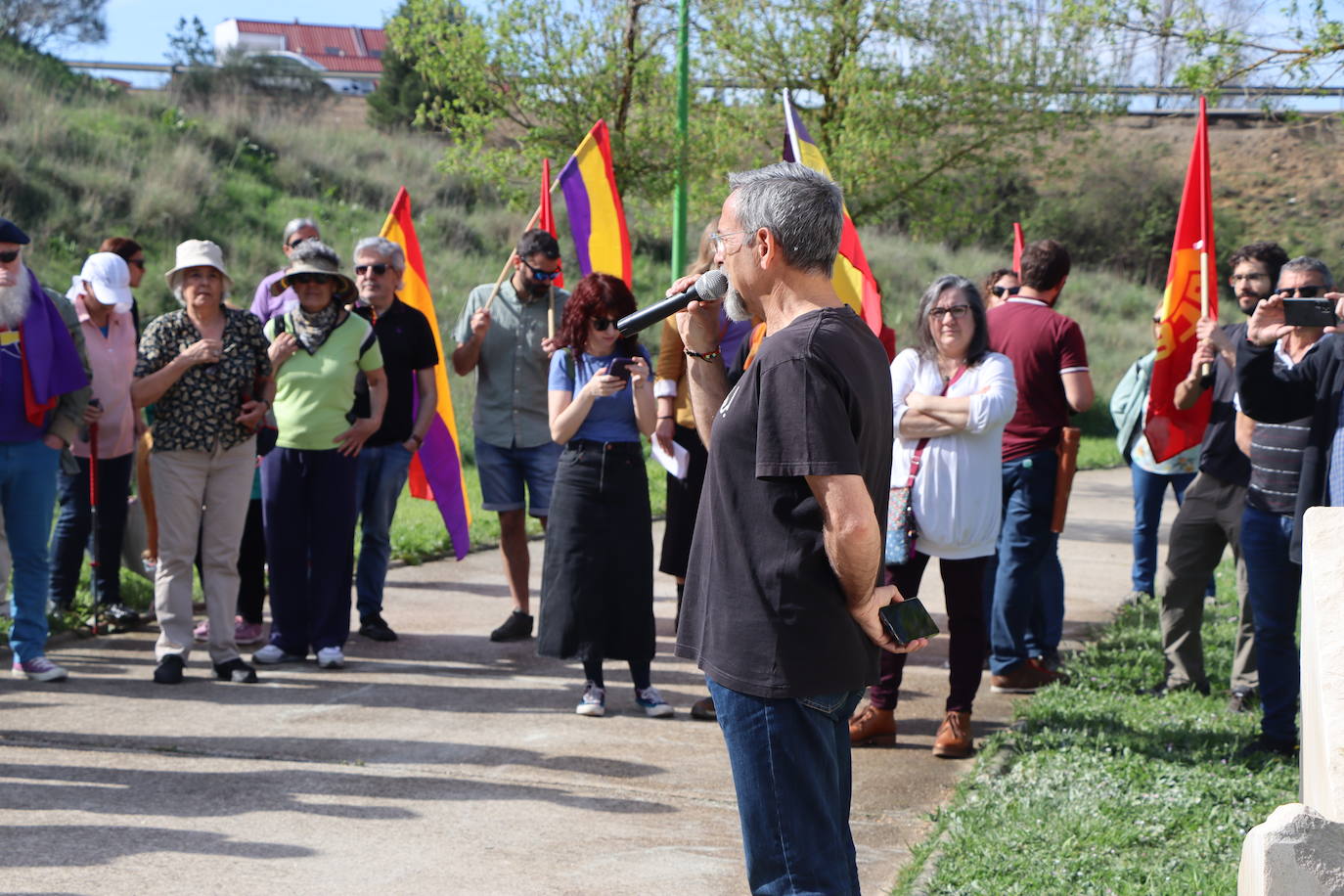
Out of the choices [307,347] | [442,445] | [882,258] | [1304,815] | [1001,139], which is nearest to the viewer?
[1304,815]

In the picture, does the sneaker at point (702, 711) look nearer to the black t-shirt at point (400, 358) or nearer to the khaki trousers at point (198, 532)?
the khaki trousers at point (198, 532)

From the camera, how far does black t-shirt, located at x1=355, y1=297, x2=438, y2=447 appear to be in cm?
764

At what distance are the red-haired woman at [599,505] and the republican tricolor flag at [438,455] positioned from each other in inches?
95.3

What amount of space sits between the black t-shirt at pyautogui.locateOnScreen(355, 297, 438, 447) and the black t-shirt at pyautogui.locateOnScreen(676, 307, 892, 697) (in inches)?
194

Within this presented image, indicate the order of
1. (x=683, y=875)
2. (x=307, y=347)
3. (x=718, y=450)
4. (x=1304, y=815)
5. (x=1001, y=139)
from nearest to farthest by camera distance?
(x=1304, y=815)
(x=718, y=450)
(x=683, y=875)
(x=307, y=347)
(x=1001, y=139)

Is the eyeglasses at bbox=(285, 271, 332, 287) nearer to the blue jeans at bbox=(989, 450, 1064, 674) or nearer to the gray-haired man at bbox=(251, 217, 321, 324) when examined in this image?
the gray-haired man at bbox=(251, 217, 321, 324)

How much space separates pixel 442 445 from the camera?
8.62 metres

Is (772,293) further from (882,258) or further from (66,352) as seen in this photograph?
(882,258)


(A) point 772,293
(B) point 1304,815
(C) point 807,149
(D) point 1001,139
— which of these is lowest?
(B) point 1304,815

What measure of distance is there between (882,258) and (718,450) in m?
32.4

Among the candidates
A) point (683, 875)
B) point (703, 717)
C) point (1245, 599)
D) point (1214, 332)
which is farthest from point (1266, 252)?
point (683, 875)

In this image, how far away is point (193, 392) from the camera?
6.48 meters

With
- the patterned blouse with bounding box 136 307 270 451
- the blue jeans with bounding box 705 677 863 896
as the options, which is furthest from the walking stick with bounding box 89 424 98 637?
the blue jeans with bounding box 705 677 863 896

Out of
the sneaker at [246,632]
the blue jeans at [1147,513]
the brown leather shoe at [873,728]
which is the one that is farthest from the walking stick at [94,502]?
the blue jeans at [1147,513]
